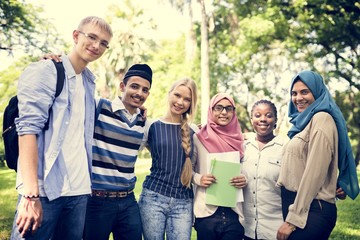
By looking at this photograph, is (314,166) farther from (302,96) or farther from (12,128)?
(12,128)

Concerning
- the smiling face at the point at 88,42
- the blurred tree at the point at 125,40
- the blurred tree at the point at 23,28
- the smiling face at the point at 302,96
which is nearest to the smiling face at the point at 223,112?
the smiling face at the point at 302,96

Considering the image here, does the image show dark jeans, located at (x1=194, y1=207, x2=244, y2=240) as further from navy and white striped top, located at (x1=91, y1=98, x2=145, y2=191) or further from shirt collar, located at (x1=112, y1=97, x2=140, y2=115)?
shirt collar, located at (x1=112, y1=97, x2=140, y2=115)

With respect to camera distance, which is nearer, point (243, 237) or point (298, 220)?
point (298, 220)

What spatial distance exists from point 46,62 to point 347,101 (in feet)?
83.1

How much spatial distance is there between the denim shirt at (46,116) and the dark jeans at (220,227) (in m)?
1.41

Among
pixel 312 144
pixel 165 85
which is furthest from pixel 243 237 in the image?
pixel 165 85

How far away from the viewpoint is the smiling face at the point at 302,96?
310 centimetres

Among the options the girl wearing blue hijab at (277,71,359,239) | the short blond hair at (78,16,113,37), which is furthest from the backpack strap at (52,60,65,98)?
the girl wearing blue hijab at (277,71,359,239)

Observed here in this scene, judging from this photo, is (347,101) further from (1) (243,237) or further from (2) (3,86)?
(1) (243,237)

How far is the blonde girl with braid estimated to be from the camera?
334cm

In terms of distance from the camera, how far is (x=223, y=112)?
11.6 feet

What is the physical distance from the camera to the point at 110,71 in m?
29.6

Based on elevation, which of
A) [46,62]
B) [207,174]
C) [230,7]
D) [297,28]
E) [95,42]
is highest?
[230,7]

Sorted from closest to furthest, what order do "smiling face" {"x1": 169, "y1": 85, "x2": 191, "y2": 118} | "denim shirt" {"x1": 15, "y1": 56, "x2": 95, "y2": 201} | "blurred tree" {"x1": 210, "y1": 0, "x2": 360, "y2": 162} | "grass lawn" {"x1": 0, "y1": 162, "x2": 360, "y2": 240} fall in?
1. "denim shirt" {"x1": 15, "y1": 56, "x2": 95, "y2": 201}
2. "smiling face" {"x1": 169, "y1": 85, "x2": 191, "y2": 118}
3. "grass lawn" {"x1": 0, "y1": 162, "x2": 360, "y2": 240}
4. "blurred tree" {"x1": 210, "y1": 0, "x2": 360, "y2": 162}
